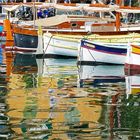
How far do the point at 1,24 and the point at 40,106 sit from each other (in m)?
39.7

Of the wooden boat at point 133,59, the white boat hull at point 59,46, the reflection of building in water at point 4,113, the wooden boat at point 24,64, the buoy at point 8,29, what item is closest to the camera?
the reflection of building in water at point 4,113

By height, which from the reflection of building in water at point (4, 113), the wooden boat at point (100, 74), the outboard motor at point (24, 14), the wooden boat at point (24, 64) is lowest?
the wooden boat at point (24, 64)

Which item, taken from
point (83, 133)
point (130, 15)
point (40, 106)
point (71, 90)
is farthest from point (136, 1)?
point (83, 133)

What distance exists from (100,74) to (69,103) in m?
10.7

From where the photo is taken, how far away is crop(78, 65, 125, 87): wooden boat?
1161 inches

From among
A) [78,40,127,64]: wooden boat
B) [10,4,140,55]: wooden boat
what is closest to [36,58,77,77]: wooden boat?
[78,40,127,64]: wooden boat

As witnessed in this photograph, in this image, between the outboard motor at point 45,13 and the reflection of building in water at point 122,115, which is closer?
the reflection of building in water at point 122,115

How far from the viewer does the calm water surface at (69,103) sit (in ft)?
56.3

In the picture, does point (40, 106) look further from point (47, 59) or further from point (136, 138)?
point (47, 59)

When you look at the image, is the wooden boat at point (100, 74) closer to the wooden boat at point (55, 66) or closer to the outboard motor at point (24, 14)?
the wooden boat at point (55, 66)

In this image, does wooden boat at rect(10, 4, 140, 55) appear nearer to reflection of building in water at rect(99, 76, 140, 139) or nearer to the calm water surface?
the calm water surface

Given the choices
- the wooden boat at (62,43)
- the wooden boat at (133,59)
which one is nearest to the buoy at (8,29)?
the wooden boat at (62,43)

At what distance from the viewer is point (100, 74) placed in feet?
107

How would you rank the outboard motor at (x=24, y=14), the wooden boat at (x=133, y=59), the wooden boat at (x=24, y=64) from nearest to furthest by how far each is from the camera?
the wooden boat at (x=133, y=59) → the wooden boat at (x=24, y=64) → the outboard motor at (x=24, y=14)
